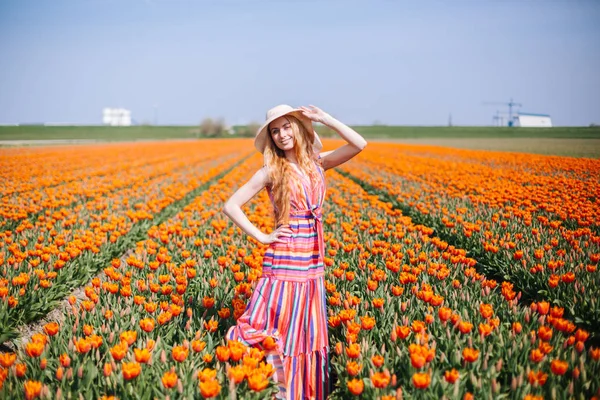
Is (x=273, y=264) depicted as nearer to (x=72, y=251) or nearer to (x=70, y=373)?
(x=70, y=373)

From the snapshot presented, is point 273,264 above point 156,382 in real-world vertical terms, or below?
above

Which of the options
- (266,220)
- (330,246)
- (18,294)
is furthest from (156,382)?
(266,220)

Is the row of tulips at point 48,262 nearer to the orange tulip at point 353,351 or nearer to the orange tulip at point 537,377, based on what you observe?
the orange tulip at point 353,351

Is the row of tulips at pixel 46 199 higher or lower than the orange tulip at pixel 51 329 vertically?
higher

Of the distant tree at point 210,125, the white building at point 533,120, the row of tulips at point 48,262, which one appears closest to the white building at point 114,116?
the distant tree at point 210,125

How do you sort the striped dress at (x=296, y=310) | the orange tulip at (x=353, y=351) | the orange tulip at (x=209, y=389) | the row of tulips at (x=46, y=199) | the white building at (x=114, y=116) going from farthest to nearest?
the white building at (x=114, y=116)
the row of tulips at (x=46, y=199)
the striped dress at (x=296, y=310)
the orange tulip at (x=353, y=351)
the orange tulip at (x=209, y=389)

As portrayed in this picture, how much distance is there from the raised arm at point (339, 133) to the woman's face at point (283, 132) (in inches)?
5.9

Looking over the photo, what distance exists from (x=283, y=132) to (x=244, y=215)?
2.05 ft

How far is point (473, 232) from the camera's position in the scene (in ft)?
18.1

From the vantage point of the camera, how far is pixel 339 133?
2828 millimetres

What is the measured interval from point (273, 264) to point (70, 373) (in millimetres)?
1301

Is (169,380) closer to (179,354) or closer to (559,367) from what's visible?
(179,354)

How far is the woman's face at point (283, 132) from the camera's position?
274 centimetres

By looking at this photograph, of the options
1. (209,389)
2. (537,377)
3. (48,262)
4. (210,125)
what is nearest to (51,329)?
(209,389)
